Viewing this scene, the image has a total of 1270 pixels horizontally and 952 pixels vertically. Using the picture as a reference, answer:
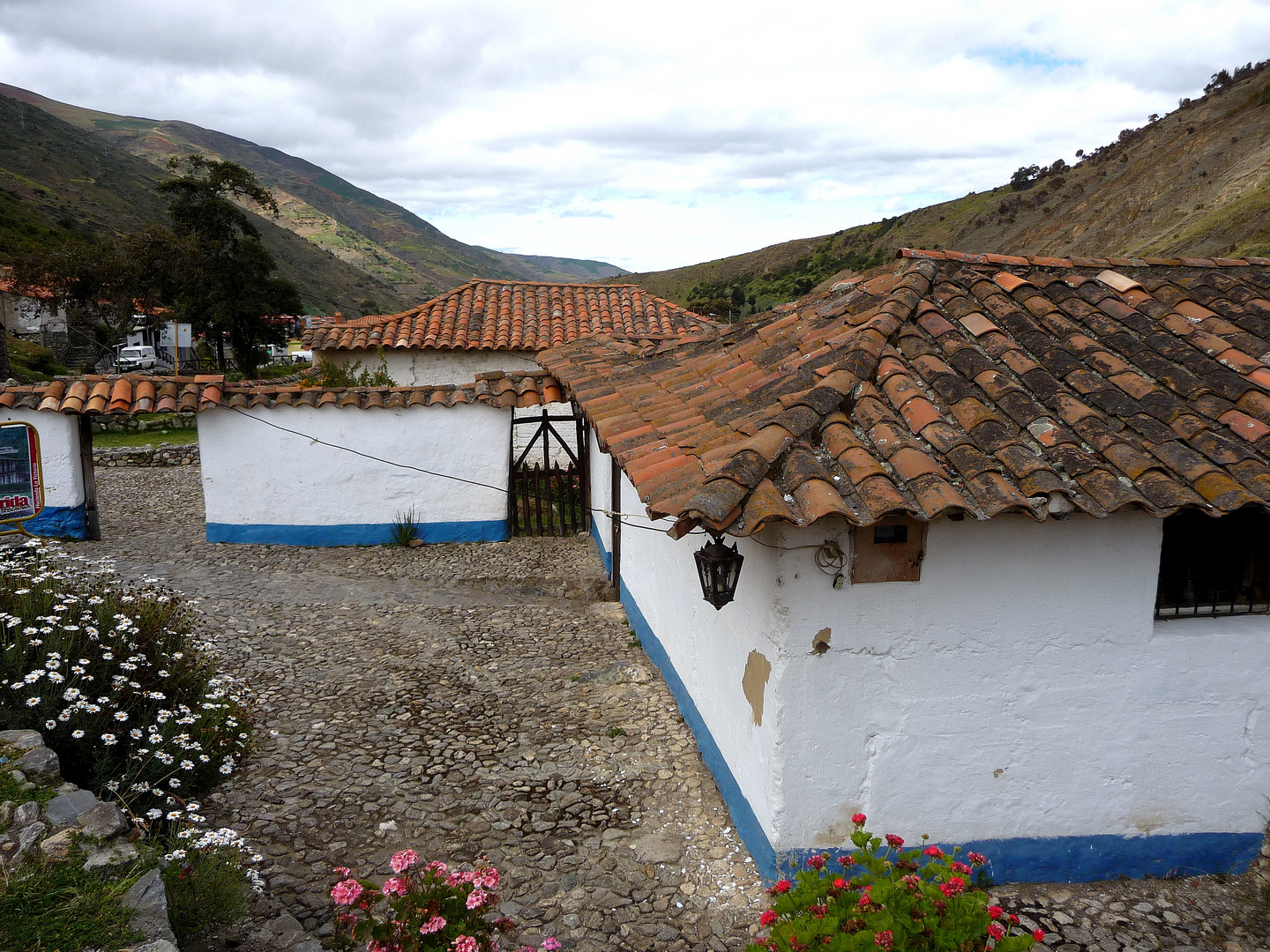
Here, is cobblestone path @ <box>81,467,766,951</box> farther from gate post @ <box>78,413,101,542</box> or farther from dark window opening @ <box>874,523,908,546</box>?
gate post @ <box>78,413,101,542</box>

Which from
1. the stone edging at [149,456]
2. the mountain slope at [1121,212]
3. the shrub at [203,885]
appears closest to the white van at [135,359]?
the stone edging at [149,456]

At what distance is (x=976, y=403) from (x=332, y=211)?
172 meters

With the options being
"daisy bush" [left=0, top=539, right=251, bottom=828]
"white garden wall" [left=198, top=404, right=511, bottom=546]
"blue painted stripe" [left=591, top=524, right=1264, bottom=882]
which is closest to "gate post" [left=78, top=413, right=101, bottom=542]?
"white garden wall" [left=198, top=404, right=511, bottom=546]

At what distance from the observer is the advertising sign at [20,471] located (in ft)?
23.4

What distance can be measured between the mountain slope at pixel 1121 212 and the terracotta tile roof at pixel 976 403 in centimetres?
1708

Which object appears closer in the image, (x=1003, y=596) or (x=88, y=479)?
(x=1003, y=596)

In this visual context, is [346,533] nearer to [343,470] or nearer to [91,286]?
[343,470]

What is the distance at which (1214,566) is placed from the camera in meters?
3.99

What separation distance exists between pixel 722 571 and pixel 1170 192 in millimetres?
40004

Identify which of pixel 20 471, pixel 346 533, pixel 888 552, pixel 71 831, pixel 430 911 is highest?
pixel 888 552

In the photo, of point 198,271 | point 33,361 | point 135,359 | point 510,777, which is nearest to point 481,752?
point 510,777

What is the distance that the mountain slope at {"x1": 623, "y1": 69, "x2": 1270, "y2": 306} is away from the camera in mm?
25516

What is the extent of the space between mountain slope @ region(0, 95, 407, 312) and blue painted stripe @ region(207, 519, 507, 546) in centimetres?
3391

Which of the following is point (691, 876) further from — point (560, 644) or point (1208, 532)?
point (560, 644)
